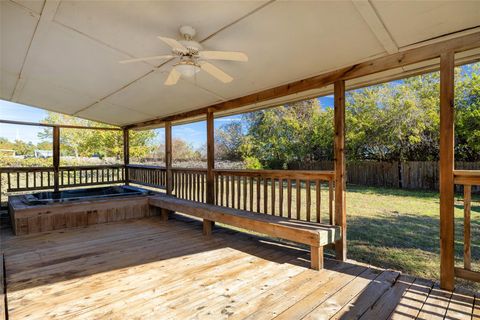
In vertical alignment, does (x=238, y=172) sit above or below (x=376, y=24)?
below

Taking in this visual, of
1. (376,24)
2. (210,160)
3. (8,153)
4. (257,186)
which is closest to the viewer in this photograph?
(376,24)

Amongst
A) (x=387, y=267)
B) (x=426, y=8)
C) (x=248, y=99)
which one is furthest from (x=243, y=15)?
(x=387, y=267)

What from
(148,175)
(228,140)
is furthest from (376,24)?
(228,140)

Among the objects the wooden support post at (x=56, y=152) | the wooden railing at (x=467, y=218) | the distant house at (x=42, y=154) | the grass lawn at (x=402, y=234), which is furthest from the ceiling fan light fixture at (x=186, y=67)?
the distant house at (x=42, y=154)

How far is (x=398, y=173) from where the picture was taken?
399 inches

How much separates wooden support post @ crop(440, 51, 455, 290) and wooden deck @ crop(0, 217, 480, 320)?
23 cm

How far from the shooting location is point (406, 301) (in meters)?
→ 2.15

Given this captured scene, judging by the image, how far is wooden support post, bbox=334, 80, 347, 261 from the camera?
3.02 m

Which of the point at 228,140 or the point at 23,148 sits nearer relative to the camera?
the point at 23,148

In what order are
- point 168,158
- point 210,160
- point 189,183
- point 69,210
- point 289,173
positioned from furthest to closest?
1. point 168,158
2. point 189,183
3. point 210,160
4. point 69,210
5. point 289,173

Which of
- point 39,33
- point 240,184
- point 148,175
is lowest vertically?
point 240,184

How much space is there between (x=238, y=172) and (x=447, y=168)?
2.76 metres

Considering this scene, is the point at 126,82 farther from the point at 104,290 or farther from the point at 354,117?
the point at 354,117

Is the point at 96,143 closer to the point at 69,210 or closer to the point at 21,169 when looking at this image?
the point at 21,169
